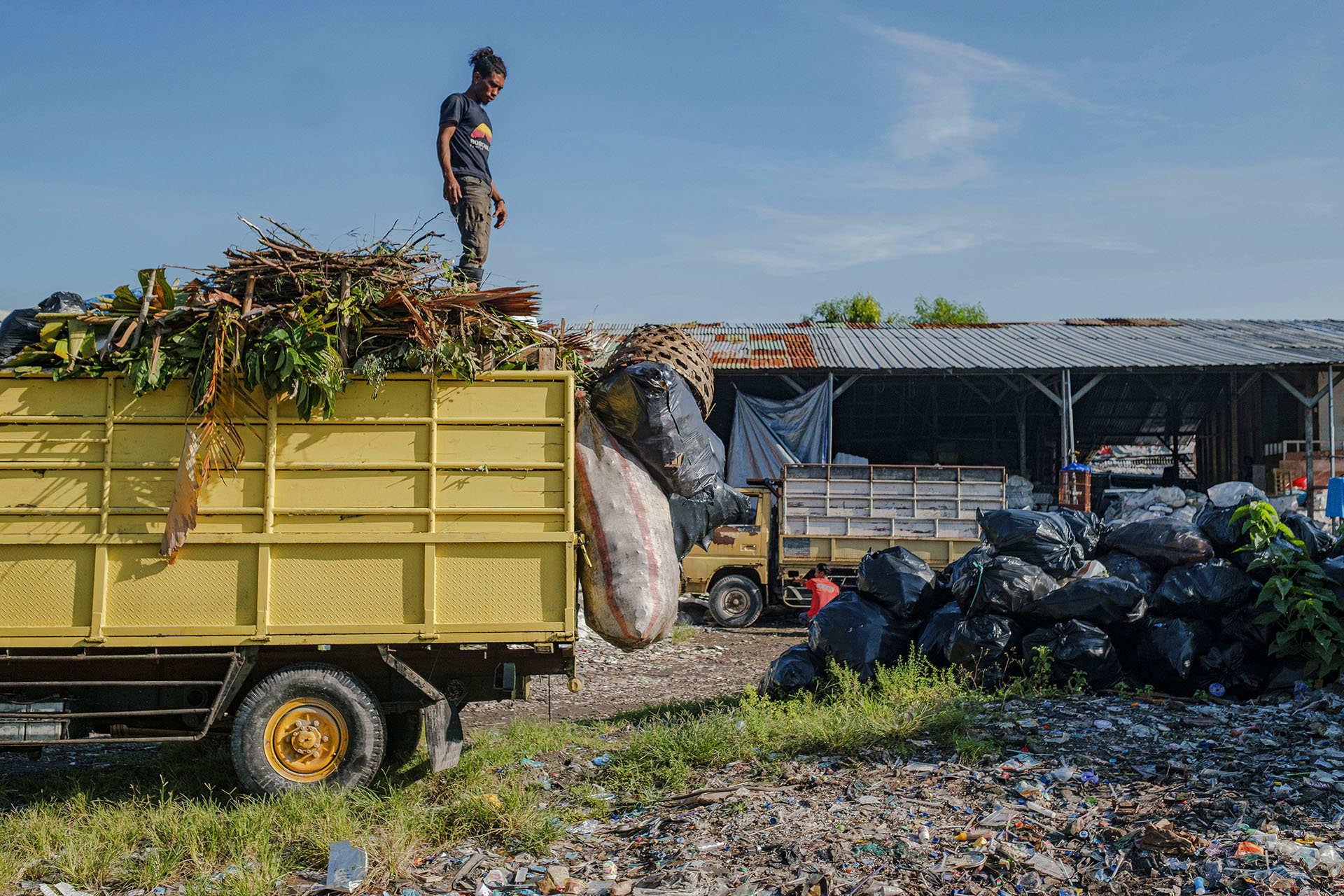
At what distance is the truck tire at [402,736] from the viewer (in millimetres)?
4875

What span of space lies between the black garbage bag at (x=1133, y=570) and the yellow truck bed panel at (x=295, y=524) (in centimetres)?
403

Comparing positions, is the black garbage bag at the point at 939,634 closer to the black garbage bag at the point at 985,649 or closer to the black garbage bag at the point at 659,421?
the black garbage bag at the point at 985,649

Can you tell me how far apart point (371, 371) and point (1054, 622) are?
14.4ft

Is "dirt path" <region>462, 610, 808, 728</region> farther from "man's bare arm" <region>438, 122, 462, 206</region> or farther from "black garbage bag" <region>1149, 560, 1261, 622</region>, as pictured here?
"man's bare arm" <region>438, 122, 462, 206</region>

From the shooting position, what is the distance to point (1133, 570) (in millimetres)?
6180

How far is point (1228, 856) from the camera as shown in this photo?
10.7 feet

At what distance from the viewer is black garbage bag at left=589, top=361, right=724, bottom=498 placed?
14.5ft

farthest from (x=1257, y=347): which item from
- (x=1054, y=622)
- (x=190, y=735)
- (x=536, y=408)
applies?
(x=190, y=735)

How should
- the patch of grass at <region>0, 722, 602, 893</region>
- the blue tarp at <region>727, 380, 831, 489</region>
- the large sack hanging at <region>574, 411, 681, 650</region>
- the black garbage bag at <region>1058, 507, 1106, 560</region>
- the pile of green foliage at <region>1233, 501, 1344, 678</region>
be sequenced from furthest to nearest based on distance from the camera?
the blue tarp at <region>727, 380, 831, 489</region> < the black garbage bag at <region>1058, 507, 1106, 560</region> < the pile of green foliage at <region>1233, 501, 1344, 678</region> < the large sack hanging at <region>574, 411, 681, 650</region> < the patch of grass at <region>0, 722, 602, 893</region>

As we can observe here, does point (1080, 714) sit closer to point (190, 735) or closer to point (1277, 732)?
point (1277, 732)

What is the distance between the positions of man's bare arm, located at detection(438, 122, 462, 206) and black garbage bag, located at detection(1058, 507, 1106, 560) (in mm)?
4749

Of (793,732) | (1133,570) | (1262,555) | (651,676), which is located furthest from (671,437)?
(651,676)

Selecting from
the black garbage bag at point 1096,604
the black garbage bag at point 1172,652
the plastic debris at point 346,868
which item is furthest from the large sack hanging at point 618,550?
the black garbage bag at point 1172,652

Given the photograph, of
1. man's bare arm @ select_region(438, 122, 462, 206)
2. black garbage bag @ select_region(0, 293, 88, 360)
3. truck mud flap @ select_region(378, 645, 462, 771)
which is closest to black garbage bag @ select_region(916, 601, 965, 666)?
truck mud flap @ select_region(378, 645, 462, 771)
